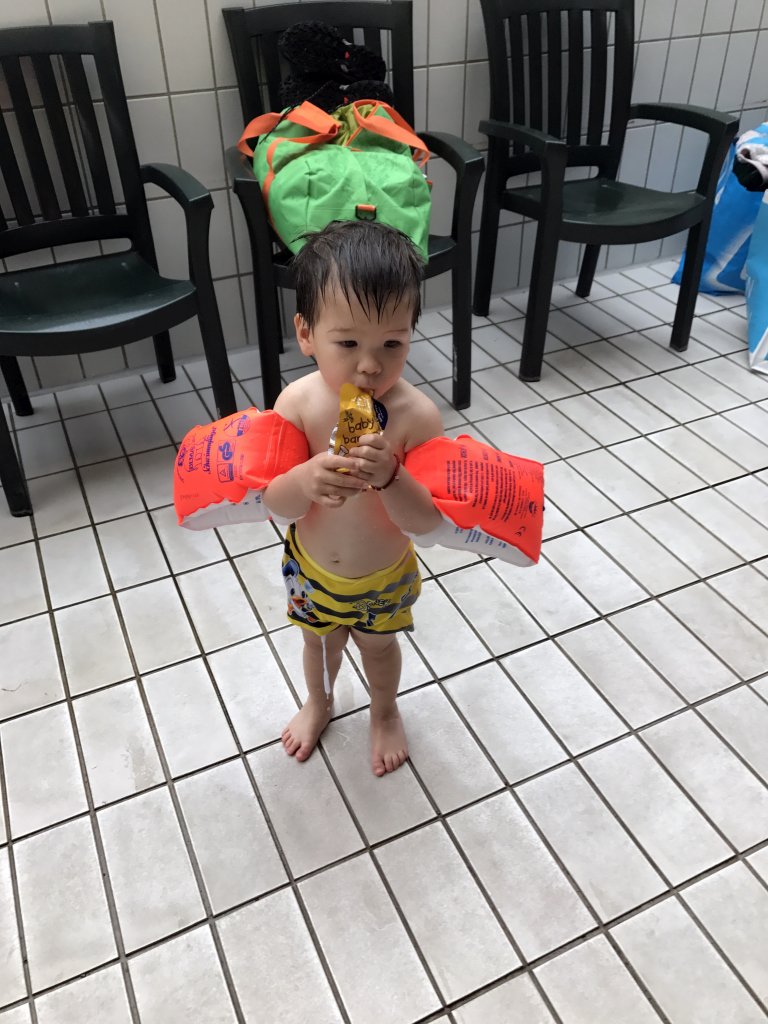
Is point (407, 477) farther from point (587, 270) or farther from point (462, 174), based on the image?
point (587, 270)

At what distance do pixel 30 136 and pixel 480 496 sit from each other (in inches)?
64.5

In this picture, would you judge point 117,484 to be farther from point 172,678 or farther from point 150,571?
point 172,678

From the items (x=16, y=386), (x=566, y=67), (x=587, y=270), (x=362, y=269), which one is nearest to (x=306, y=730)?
(x=362, y=269)

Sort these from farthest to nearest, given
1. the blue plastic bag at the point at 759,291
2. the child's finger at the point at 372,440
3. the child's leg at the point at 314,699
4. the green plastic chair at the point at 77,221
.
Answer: the blue plastic bag at the point at 759,291 → the green plastic chair at the point at 77,221 → the child's leg at the point at 314,699 → the child's finger at the point at 372,440

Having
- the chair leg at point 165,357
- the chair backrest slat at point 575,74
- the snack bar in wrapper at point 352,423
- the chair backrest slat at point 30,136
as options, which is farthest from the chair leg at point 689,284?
the snack bar in wrapper at point 352,423

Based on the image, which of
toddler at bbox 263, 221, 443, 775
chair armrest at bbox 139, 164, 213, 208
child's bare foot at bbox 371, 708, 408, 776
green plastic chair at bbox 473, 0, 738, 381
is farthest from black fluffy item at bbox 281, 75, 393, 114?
child's bare foot at bbox 371, 708, 408, 776

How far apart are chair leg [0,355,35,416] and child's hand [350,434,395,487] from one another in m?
1.70

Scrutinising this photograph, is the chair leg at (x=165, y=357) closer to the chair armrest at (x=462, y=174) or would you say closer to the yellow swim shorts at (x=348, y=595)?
the chair armrest at (x=462, y=174)

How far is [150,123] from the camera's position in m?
2.06

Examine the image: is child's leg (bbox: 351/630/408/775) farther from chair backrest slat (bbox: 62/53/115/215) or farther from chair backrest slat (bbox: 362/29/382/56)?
chair backrest slat (bbox: 362/29/382/56)

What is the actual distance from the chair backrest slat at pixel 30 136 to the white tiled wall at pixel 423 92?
0.53ft

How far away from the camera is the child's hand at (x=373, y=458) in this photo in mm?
755

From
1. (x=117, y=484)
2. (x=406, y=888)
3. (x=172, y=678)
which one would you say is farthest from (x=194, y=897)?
(x=117, y=484)

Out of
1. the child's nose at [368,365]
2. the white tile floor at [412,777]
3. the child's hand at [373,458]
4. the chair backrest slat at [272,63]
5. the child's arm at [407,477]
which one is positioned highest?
the chair backrest slat at [272,63]
